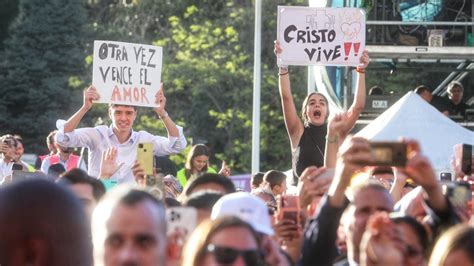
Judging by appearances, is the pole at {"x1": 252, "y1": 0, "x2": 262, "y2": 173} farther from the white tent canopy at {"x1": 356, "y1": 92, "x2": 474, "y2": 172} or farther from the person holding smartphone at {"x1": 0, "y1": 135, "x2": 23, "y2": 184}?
the white tent canopy at {"x1": 356, "y1": 92, "x2": 474, "y2": 172}

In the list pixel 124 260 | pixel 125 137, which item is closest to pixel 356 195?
pixel 124 260

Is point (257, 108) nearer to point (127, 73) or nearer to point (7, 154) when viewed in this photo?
point (7, 154)

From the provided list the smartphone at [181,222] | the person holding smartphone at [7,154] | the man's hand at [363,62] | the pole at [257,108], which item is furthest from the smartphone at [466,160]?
the pole at [257,108]

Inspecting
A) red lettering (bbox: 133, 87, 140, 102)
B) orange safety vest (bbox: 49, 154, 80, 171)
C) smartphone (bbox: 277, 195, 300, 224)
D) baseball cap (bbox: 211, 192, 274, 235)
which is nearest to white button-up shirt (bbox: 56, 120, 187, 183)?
red lettering (bbox: 133, 87, 140, 102)

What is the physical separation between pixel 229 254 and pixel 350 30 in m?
8.93

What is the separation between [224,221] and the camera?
612 cm

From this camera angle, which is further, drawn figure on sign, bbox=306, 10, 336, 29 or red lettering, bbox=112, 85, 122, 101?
drawn figure on sign, bbox=306, 10, 336, 29

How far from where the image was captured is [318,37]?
1459 centimetres

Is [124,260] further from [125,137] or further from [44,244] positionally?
[125,137]

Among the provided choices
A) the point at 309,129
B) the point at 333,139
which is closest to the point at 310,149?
the point at 309,129

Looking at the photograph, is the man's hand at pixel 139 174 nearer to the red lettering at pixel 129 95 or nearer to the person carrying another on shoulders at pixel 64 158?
the red lettering at pixel 129 95

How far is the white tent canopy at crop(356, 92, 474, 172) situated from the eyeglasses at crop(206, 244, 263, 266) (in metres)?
7.37

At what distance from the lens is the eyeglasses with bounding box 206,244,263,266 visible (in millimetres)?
5957

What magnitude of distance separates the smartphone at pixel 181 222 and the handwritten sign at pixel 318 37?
7.18 metres
